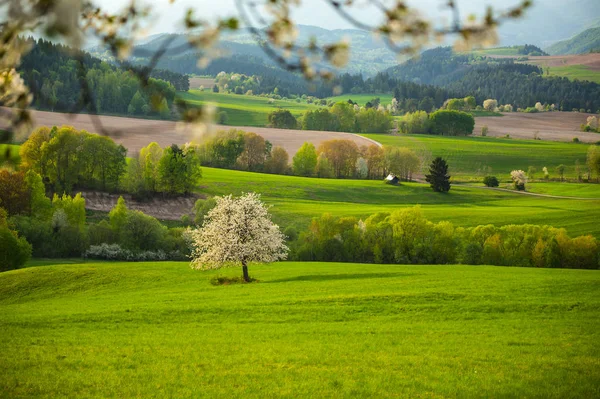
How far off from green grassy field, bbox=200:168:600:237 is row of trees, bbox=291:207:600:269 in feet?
38.5

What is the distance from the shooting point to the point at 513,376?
17.7 metres

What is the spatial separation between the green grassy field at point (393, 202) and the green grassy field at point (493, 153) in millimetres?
25328

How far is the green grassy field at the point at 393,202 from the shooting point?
8200 cm

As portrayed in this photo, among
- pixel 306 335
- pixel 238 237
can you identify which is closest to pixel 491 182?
pixel 238 237

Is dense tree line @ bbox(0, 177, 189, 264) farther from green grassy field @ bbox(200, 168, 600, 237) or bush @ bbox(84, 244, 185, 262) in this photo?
green grassy field @ bbox(200, 168, 600, 237)

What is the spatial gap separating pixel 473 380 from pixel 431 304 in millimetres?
14464

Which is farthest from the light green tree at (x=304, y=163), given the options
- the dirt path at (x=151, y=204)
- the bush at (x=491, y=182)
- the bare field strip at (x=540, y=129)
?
the bare field strip at (x=540, y=129)

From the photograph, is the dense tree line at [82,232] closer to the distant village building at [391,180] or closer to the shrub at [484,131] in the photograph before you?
the distant village building at [391,180]

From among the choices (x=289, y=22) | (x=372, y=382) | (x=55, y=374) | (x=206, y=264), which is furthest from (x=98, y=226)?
(x=289, y=22)

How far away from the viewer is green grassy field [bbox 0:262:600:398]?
1678 centimetres

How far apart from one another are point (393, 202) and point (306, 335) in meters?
76.8

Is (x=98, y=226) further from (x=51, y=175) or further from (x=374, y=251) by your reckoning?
(x=374, y=251)

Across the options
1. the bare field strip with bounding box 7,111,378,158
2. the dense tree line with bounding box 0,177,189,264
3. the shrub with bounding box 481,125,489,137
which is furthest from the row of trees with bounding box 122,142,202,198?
the shrub with bounding box 481,125,489,137

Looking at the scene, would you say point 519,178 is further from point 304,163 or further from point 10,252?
point 10,252
